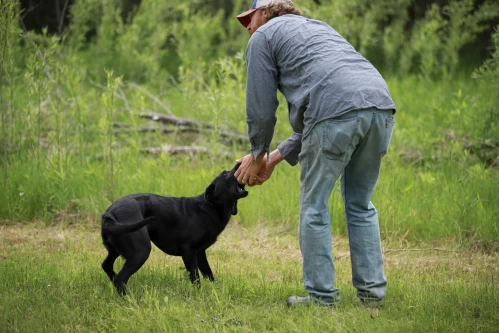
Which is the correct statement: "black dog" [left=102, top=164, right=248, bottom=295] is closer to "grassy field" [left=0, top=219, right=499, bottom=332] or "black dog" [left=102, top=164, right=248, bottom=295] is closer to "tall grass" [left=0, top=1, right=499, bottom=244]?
"grassy field" [left=0, top=219, right=499, bottom=332]

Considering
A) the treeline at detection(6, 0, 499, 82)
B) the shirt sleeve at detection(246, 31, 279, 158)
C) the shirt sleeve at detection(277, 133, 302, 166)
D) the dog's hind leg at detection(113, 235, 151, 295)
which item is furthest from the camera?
the treeline at detection(6, 0, 499, 82)

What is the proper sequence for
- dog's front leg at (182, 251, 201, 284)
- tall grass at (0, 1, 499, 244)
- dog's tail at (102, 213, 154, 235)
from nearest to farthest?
dog's tail at (102, 213, 154, 235) < dog's front leg at (182, 251, 201, 284) < tall grass at (0, 1, 499, 244)

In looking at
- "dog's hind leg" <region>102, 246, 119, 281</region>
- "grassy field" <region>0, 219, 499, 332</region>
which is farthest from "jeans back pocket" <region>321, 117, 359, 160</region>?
"dog's hind leg" <region>102, 246, 119, 281</region>

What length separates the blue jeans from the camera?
3869 mm

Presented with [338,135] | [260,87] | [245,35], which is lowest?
[245,35]

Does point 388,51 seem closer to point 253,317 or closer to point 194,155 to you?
point 194,155

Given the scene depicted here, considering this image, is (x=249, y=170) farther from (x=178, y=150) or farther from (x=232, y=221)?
(x=178, y=150)

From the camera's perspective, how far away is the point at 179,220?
4691 mm

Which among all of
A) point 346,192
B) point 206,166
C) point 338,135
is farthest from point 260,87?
point 206,166

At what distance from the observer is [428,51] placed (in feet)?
37.1

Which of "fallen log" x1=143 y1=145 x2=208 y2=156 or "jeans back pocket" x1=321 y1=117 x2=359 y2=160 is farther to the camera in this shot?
"fallen log" x1=143 y1=145 x2=208 y2=156

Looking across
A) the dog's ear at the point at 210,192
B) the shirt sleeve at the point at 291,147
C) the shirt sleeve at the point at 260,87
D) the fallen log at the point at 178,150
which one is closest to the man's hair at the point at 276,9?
the shirt sleeve at the point at 260,87

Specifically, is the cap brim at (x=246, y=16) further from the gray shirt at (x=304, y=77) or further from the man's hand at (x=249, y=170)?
the man's hand at (x=249, y=170)

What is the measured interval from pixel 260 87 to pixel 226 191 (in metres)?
1.08
